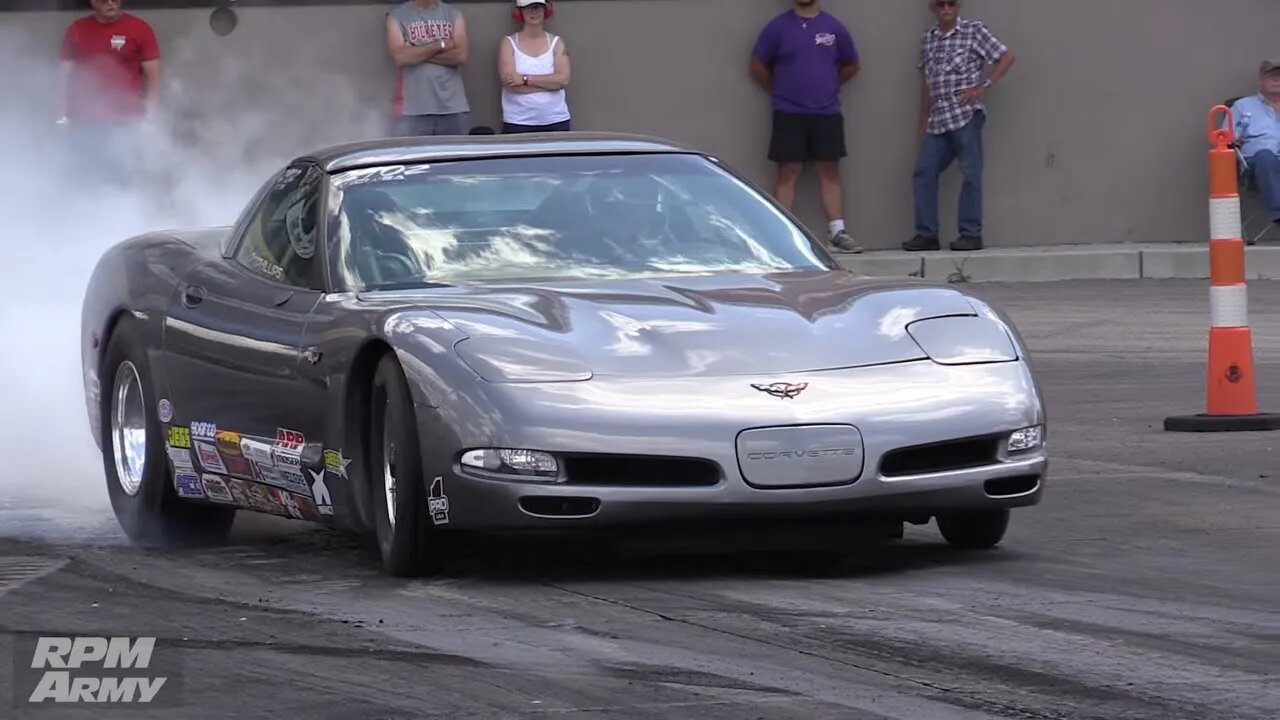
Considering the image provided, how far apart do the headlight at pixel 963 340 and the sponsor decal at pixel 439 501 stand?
4.33 feet

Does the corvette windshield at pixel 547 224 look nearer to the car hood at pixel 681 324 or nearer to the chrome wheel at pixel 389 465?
the car hood at pixel 681 324

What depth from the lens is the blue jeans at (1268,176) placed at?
59.2 feet

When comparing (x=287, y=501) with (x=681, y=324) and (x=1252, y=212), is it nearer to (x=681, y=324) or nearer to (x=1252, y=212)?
(x=681, y=324)

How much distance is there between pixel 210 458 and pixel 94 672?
2280mm

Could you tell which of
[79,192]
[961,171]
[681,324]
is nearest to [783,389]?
[681,324]

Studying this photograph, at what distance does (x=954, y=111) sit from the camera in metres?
17.9

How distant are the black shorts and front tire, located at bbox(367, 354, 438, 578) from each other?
11264 mm

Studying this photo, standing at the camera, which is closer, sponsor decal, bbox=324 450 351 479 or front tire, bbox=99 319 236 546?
sponsor decal, bbox=324 450 351 479

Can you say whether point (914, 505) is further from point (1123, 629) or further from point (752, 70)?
point (752, 70)

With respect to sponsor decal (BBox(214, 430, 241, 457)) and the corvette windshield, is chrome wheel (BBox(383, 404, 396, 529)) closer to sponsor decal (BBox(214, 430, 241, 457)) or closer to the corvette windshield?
the corvette windshield

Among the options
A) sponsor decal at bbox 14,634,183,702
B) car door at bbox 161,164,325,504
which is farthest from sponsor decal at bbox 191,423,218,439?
sponsor decal at bbox 14,634,183,702

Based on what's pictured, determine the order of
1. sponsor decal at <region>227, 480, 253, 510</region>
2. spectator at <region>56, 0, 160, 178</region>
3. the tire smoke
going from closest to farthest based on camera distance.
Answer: sponsor decal at <region>227, 480, 253, 510</region>, the tire smoke, spectator at <region>56, 0, 160, 178</region>

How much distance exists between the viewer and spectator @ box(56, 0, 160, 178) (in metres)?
16.3

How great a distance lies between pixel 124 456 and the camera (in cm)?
848
